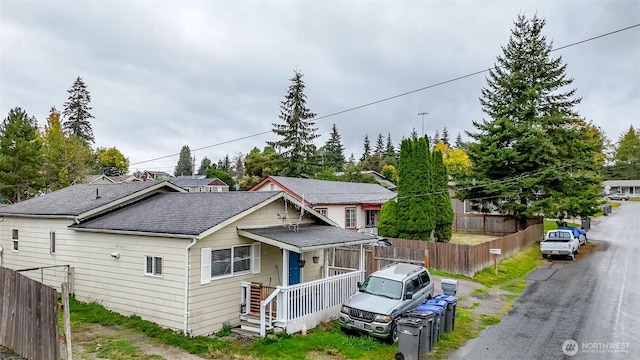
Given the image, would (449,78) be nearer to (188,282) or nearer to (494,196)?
(188,282)

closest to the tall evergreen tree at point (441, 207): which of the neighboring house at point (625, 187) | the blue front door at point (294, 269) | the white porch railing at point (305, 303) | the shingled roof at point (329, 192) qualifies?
the shingled roof at point (329, 192)

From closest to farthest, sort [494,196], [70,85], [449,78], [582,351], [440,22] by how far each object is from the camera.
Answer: [582,351], [449,78], [440,22], [494,196], [70,85]

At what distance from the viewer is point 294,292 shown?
11.9 metres

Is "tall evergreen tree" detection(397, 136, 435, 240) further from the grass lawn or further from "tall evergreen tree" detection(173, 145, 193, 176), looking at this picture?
"tall evergreen tree" detection(173, 145, 193, 176)

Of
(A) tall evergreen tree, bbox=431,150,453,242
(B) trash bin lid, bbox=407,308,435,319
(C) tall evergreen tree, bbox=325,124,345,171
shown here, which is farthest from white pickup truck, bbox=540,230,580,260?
(C) tall evergreen tree, bbox=325,124,345,171

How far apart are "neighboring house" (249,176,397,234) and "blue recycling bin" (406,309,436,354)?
20.0 m

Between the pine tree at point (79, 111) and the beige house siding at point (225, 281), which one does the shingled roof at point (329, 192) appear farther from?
the pine tree at point (79, 111)

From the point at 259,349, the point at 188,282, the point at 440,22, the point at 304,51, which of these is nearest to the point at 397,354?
the point at 259,349

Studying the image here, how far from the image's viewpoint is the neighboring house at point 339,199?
32.6 meters

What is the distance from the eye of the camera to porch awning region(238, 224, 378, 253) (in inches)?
483

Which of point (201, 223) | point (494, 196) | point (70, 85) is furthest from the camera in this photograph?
point (70, 85)

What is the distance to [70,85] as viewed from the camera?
7138 centimetres

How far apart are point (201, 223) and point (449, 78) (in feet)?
34.2

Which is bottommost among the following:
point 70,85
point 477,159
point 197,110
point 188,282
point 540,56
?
point 188,282
